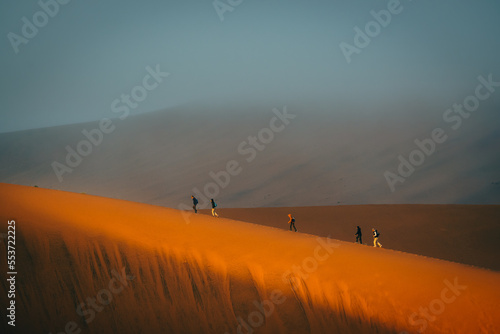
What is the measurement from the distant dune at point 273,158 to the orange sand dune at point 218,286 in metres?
27.3

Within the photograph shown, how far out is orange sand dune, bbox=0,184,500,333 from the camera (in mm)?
7016

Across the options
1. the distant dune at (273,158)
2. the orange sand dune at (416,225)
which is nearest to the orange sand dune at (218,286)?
the orange sand dune at (416,225)

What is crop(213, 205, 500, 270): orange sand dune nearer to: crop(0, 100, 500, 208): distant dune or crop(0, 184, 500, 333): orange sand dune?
crop(0, 184, 500, 333): orange sand dune

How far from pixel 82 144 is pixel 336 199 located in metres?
68.2

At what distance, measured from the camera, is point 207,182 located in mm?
48375

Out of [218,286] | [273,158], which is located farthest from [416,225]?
[273,158]

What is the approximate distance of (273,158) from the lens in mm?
52250

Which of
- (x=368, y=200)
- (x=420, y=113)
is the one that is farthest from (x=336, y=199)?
(x=420, y=113)

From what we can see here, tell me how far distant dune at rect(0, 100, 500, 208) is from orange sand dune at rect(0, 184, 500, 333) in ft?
89.7

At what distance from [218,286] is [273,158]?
44916 mm

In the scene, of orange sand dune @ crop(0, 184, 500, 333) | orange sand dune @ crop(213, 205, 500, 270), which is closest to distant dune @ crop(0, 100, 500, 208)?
orange sand dune @ crop(213, 205, 500, 270)

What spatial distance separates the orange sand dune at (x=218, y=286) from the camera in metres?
7.02

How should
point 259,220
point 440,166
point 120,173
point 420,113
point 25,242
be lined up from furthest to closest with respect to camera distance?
point 420,113 → point 120,173 → point 440,166 → point 259,220 → point 25,242

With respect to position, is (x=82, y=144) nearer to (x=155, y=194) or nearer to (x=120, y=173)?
(x=120, y=173)
